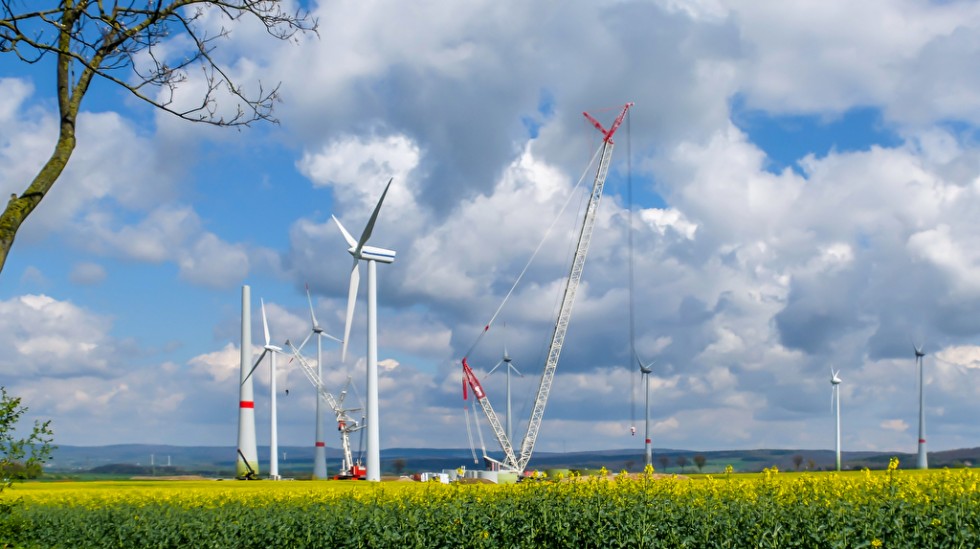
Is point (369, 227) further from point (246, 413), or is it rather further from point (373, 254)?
point (246, 413)

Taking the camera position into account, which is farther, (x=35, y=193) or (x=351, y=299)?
(x=351, y=299)

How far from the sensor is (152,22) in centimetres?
1680

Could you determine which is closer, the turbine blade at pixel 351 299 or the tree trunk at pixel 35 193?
the tree trunk at pixel 35 193

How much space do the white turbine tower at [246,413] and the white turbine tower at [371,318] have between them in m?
28.1

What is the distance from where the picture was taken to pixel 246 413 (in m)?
83.8

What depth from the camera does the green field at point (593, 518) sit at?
12453 mm

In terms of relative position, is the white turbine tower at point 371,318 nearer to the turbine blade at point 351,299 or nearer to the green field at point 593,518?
the turbine blade at point 351,299

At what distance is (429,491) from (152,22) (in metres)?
9.82

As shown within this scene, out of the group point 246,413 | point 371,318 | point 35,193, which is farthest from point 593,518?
point 246,413

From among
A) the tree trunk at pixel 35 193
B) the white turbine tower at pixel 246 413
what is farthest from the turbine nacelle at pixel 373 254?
the tree trunk at pixel 35 193

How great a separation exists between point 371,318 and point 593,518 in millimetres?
41286

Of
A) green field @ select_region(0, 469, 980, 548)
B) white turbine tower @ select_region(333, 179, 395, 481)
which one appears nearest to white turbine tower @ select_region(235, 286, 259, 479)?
white turbine tower @ select_region(333, 179, 395, 481)

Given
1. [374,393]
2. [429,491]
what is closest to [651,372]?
[374,393]

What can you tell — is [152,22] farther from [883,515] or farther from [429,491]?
[883,515]
